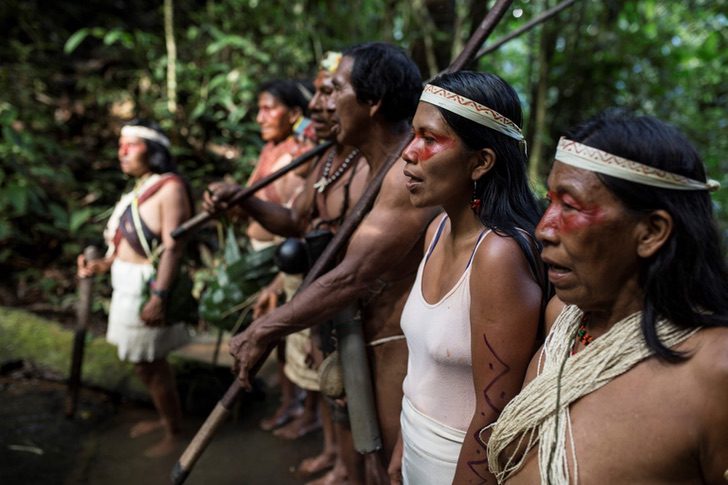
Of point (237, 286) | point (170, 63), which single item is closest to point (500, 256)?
point (237, 286)

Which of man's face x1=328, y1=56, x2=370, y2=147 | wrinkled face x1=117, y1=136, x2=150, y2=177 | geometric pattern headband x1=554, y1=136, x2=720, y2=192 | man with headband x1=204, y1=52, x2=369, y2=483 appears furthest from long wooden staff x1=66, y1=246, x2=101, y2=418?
geometric pattern headband x1=554, y1=136, x2=720, y2=192

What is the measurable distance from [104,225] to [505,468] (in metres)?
6.52

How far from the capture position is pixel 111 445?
3.97m

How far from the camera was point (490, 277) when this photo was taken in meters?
1.56

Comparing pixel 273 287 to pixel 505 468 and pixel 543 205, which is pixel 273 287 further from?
pixel 505 468

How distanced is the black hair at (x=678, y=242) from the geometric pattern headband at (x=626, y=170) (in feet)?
0.03

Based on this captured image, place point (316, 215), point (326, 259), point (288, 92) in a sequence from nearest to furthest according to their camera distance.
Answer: point (326, 259), point (316, 215), point (288, 92)

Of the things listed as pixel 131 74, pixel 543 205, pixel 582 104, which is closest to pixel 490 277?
pixel 543 205

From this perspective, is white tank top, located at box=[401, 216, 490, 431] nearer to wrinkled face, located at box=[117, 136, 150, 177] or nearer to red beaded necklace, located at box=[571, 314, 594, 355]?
red beaded necklace, located at box=[571, 314, 594, 355]

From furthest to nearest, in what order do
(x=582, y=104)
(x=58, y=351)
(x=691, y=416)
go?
(x=582, y=104), (x=58, y=351), (x=691, y=416)

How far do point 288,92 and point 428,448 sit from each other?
338 cm

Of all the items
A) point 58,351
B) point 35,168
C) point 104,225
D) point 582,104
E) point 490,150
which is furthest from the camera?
point 582,104

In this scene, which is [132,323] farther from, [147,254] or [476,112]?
[476,112]

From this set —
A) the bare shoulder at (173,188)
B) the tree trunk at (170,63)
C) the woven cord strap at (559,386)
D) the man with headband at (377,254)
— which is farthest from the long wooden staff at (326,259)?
the tree trunk at (170,63)
